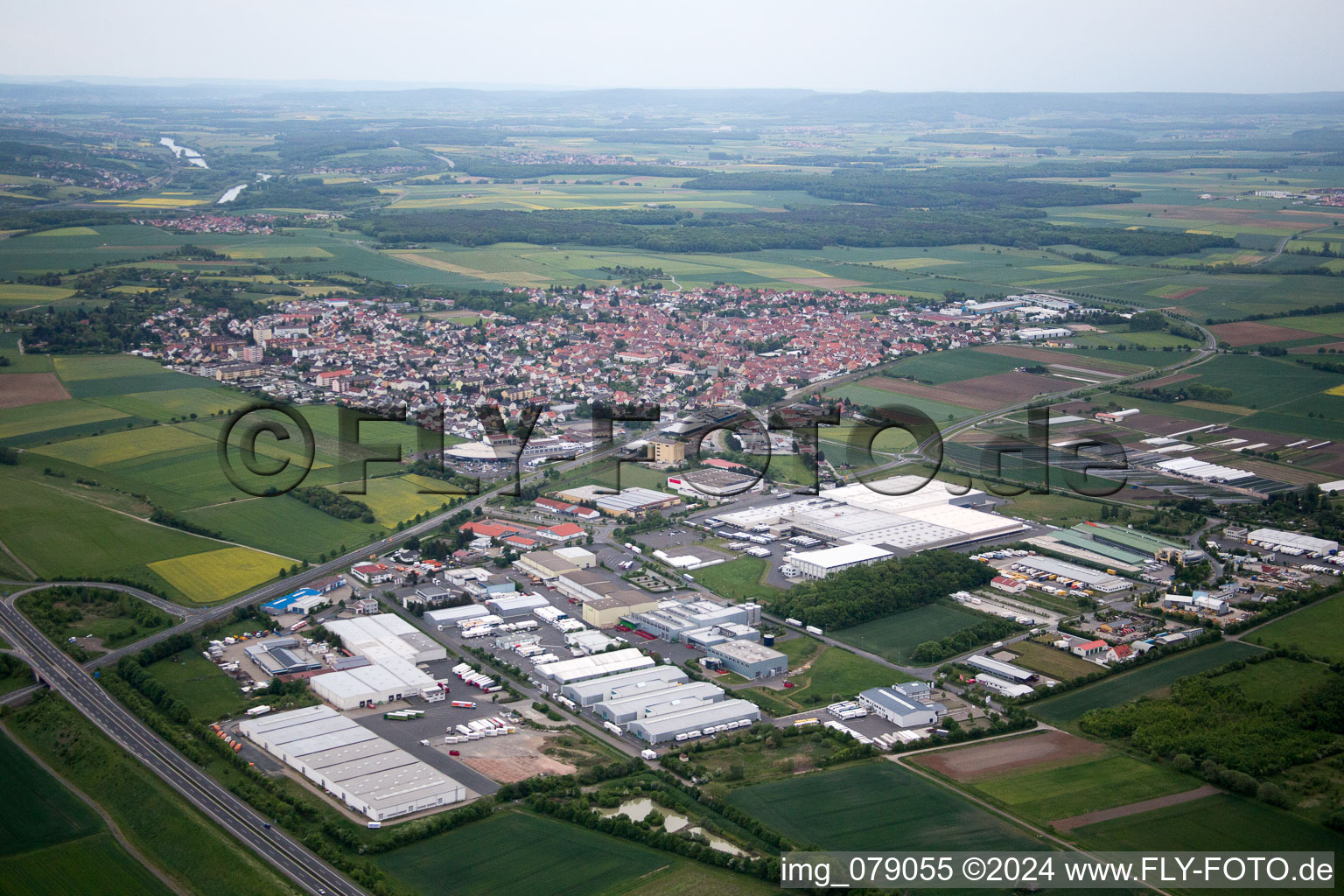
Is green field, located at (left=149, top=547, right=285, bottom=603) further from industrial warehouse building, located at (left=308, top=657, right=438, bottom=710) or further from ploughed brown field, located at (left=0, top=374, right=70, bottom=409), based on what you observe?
ploughed brown field, located at (left=0, top=374, right=70, bottom=409)

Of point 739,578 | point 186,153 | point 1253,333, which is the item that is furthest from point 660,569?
point 186,153

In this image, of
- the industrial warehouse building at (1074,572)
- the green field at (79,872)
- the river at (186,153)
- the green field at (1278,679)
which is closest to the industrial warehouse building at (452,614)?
the green field at (79,872)

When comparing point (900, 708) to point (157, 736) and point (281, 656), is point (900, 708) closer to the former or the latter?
point (281, 656)

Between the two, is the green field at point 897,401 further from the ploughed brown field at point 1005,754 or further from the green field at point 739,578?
the ploughed brown field at point 1005,754

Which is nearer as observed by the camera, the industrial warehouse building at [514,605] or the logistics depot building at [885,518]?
the industrial warehouse building at [514,605]

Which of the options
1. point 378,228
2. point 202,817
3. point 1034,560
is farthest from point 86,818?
point 378,228

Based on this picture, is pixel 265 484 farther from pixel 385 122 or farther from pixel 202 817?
pixel 385 122

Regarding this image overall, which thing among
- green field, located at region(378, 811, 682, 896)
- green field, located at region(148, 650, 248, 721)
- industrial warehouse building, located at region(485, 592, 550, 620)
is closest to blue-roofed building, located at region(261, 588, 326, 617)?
green field, located at region(148, 650, 248, 721)
